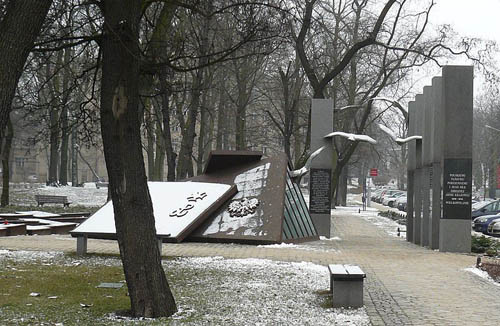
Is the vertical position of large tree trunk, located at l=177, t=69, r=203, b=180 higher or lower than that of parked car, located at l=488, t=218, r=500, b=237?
higher

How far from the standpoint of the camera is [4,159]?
109 feet

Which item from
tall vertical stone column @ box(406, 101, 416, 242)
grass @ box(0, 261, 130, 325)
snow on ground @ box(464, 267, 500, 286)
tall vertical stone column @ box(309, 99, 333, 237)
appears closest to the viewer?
grass @ box(0, 261, 130, 325)

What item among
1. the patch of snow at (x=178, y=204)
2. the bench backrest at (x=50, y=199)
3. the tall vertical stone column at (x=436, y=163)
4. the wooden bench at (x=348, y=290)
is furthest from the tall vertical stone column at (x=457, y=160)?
the bench backrest at (x=50, y=199)

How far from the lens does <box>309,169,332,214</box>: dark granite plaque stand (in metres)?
24.6

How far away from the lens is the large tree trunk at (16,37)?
6.40 meters

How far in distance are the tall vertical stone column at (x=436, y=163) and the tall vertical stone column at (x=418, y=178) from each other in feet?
5.96

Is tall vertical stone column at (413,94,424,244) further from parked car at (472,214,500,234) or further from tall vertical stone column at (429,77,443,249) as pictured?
parked car at (472,214,500,234)

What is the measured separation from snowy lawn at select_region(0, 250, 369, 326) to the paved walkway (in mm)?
819

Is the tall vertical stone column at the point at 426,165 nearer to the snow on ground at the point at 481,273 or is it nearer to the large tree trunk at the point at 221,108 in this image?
the snow on ground at the point at 481,273

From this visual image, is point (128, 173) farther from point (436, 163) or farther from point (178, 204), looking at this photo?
point (436, 163)

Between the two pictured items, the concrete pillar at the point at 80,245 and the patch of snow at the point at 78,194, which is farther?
the patch of snow at the point at 78,194

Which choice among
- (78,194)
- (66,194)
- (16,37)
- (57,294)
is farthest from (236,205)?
(78,194)

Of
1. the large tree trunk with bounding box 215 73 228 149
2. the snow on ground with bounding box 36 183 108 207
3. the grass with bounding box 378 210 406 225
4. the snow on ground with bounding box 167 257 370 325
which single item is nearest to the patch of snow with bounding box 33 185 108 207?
the snow on ground with bounding box 36 183 108 207

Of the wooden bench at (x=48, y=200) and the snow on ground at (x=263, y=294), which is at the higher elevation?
the wooden bench at (x=48, y=200)
